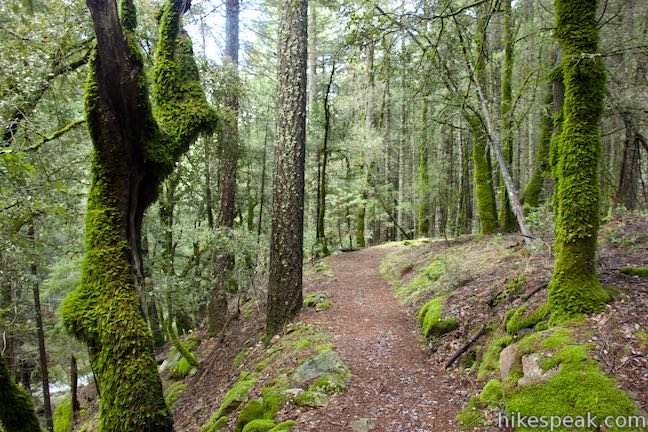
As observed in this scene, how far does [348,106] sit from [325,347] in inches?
583

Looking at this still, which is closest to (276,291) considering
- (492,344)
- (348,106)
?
(492,344)

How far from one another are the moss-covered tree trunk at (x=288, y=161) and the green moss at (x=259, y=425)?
124 inches

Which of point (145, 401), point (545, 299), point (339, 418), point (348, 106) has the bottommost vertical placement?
point (339, 418)

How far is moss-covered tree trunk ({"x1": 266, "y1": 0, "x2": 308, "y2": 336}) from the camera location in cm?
721

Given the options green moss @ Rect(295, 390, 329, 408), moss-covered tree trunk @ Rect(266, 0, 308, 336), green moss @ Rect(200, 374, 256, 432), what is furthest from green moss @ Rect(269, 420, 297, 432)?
moss-covered tree trunk @ Rect(266, 0, 308, 336)

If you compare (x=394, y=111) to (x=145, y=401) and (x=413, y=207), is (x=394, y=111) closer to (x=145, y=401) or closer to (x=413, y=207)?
(x=413, y=207)

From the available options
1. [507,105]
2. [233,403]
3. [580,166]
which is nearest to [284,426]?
[233,403]

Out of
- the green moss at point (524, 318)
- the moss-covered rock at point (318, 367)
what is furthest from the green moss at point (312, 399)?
the green moss at point (524, 318)

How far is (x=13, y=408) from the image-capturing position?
13.8ft

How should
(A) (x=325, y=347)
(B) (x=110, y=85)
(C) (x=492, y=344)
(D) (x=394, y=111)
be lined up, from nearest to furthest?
(B) (x=110, y=85)
(C) (x=492, y=344)
(A) (x=325, y=347)
(D) (x=394, y=111)

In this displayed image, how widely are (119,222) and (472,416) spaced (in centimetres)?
427

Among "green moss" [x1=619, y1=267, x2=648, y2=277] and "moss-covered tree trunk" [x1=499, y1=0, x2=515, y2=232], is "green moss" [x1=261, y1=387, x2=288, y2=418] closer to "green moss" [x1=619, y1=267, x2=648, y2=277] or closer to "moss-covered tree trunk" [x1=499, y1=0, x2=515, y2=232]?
"green moss" [x1=619, y1=267, x2=648, y2=277]

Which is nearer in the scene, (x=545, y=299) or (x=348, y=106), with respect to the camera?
(x=545, y=299)

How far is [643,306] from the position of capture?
12.5ft
